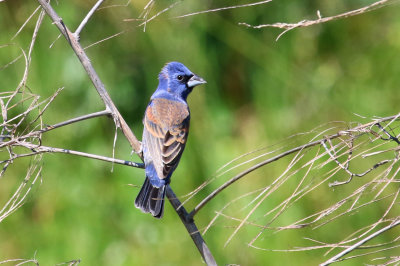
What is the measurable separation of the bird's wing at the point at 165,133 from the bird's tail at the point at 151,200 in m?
0.08

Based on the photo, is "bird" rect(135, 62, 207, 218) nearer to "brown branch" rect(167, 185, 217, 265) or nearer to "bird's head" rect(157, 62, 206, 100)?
"bird's head" rect(157, 62, 206, 100)

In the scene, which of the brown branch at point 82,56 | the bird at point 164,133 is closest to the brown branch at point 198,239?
the brown branch at point 82,56

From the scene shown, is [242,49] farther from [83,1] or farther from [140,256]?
[140,256]

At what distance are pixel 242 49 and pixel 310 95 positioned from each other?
626 millimetres

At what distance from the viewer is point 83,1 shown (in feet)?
16.0

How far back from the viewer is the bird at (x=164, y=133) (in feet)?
10.4

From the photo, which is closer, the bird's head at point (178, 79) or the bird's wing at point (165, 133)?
the bird's wing at point (165, 133)

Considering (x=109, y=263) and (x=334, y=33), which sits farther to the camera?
(x=334, y=33)

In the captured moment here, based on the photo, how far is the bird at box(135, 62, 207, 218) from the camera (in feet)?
10.4

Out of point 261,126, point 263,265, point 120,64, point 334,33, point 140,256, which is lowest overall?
point 263,265

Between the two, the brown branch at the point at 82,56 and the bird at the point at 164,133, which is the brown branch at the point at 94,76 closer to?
the brown branch at the point at 82,56

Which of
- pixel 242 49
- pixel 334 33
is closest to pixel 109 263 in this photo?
pixel 242 49

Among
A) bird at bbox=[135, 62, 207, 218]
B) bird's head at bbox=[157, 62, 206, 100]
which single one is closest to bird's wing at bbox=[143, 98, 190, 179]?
bird at bbox=[135, 62, 207, 218]

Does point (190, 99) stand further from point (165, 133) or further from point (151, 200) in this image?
point (151, 200)
